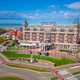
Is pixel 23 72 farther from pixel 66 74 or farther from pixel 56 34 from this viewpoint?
pixel 56 34

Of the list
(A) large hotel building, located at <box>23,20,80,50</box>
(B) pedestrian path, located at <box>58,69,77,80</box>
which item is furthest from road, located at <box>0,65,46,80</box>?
(A) large hotel building, located at <box>23,20,80,50</box>

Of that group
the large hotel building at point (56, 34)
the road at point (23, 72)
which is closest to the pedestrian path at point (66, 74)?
the road at point (23, 72)

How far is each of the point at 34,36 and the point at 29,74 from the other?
59138mm

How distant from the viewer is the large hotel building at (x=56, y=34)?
94125mm

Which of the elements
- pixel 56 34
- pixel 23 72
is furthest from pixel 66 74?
pixel 56 34

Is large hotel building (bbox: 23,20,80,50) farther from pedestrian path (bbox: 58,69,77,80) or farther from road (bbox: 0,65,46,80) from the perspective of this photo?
road (bbox: 0,65,46,80)

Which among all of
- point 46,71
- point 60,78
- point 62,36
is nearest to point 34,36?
point 62,36

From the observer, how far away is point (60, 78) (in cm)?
4878

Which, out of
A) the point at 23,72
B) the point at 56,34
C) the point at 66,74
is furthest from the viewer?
the point at 56,34

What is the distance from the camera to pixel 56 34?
100188 millimetres

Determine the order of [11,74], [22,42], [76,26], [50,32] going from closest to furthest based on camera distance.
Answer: [11,74] < [76,26] < [50,32] < [22,42]

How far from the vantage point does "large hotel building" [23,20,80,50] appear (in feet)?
309

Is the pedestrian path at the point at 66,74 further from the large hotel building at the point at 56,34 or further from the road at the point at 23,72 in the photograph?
the large hotel building at the point at 56,34

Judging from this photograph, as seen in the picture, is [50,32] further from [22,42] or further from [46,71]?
[46,71]
